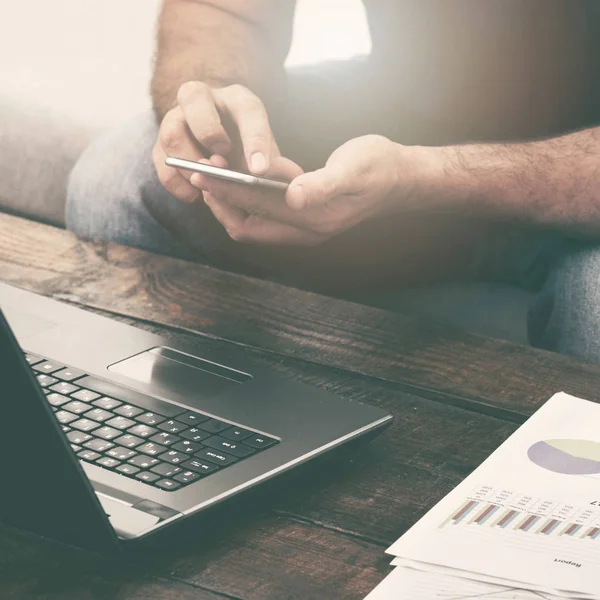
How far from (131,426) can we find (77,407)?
5 centimetres

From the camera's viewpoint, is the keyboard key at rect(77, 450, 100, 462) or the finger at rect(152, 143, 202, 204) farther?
the finger at rect(152, 143, 202, 204)

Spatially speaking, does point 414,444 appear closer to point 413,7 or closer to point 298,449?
point 298,449

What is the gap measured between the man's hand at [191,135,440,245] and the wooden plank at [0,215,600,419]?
4.2 inches

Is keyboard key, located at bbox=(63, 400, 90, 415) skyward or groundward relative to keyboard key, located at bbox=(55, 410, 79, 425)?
skyward

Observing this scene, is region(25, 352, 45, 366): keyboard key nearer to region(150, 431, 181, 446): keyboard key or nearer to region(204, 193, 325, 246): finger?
region(150, 431, 181, 446): keyboard key

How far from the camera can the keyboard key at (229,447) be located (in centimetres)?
62

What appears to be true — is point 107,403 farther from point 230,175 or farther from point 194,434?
point 230,175

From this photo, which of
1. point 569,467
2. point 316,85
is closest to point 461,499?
point 569,467

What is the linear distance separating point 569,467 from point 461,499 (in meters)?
0.09

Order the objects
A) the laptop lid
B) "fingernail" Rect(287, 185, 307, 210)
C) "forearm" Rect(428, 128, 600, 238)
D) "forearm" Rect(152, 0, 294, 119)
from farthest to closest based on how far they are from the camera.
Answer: "forearm" Rect(152, 0, 294, 119) → "forearm" Rect(428, 128, 600, 238) → "fingernail" Rect(287, 185, 307, 210) → the laptop lid

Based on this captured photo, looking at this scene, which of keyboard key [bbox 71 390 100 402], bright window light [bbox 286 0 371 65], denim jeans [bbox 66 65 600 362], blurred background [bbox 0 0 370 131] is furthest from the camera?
bright window light [bbox 286 0 371 65]

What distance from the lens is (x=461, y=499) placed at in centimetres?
61

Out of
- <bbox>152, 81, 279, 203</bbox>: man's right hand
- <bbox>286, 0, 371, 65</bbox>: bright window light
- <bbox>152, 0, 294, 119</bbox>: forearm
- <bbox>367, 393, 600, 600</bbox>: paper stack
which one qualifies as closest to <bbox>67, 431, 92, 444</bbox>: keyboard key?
<bbox>367, 393, 600, 600</bbox>: paper stack

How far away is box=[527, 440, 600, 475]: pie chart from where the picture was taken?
64 centimetres
